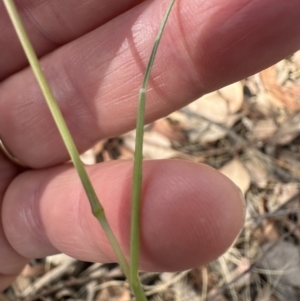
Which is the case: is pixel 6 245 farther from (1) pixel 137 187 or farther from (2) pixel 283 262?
(2) pixel 283 262

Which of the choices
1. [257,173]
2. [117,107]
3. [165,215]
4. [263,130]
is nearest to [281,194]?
[257,173]

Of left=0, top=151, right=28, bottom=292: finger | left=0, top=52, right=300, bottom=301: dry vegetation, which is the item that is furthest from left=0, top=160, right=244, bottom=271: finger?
left=0, top=52, right=300, bottom=301: dry vegetation

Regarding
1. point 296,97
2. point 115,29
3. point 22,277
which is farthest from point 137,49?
point 22,277

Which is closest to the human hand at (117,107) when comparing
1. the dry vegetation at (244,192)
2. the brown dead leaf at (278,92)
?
the dry vegetation at (244,192)

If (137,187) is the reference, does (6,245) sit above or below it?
below

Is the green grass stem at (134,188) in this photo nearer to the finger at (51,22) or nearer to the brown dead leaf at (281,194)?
the finger at (51,22)

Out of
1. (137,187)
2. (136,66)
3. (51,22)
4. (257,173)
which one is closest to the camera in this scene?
(137,187)

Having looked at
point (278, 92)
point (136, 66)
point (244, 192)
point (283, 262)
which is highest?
point (136, 66)

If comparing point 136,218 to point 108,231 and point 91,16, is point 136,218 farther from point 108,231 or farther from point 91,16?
point 91,16
